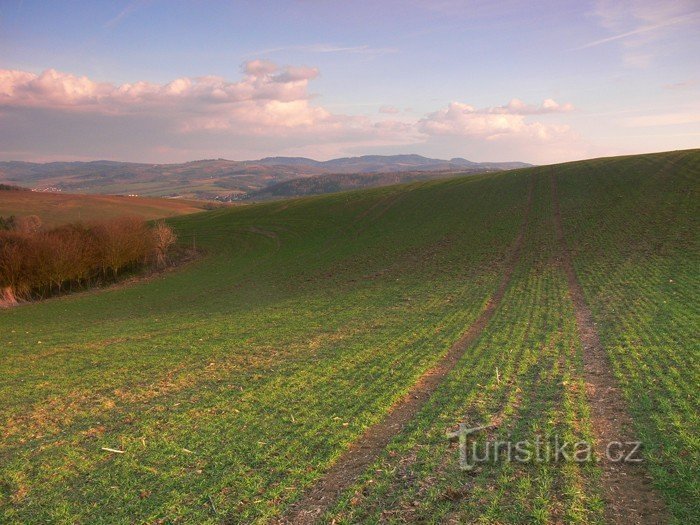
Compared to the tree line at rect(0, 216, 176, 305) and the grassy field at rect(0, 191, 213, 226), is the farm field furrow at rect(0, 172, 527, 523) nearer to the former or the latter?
the tree line at rect(0, 216, 176, 305)

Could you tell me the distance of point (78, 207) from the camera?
98.3 metres

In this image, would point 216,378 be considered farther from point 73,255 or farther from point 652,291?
point 73,255

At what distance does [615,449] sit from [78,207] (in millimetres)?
111266

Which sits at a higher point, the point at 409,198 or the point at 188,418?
the point at 409,198

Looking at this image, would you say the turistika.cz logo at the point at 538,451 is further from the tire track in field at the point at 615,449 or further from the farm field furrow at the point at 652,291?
the farm field furrow at the point at 652,291

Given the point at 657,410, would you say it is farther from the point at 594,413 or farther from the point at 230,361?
the point at 230,361

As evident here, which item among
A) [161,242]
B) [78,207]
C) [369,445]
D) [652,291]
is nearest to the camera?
[369,445]

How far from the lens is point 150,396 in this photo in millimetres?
14516

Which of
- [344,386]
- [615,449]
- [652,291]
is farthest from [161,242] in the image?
[615,449]

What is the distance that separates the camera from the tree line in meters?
44.6

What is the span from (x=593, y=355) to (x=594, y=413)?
4932 mm

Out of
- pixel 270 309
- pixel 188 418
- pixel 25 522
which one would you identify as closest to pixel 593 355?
pixel 188 418

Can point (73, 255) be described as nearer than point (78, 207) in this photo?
Yes

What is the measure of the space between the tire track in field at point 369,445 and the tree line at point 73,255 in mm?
44449
